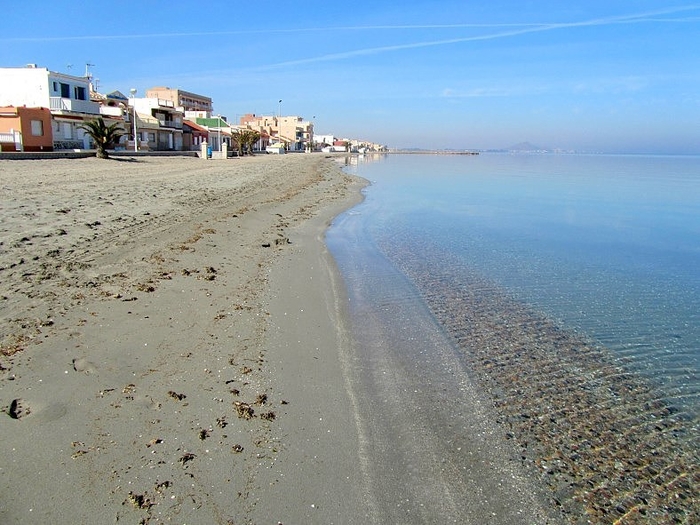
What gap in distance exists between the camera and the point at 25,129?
1270 inches

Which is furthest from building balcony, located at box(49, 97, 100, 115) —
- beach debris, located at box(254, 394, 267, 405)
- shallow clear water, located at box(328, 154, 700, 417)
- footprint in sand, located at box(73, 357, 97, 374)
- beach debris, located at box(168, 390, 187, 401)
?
beach debris, located at box(254, 394, 267, 405)

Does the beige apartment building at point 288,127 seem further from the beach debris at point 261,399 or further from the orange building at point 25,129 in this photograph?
the beach debris at point 261,399

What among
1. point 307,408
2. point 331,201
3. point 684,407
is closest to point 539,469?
point 307,408

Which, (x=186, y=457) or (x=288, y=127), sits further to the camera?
(x=288, y=127)

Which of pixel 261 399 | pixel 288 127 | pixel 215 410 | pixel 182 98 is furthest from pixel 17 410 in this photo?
pixel 288 127

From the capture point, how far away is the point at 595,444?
4395mm

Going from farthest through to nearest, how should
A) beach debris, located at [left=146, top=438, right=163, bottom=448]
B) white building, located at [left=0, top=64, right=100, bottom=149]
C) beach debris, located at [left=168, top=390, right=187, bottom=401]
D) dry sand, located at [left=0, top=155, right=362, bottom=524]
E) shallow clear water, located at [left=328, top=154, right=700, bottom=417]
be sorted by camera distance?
white building, located at [left=0, top=64, right=100, bottom=149] < shallow clear water, located at [left=328, top=154, right=700, bottom=417] < beach debris, located at [left=168, top=390, right=187, bottom=401] < beach debris, located at [left=146, top=438, right=163, bottom=448] < dry sand, located at [left=0, top=155, right=362, bottom=524]

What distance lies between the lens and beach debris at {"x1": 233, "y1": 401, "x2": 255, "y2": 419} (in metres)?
4.23

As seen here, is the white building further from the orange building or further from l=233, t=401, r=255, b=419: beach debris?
l=233, t=401, r=255, b=419: beach debris

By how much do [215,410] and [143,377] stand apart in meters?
0.90

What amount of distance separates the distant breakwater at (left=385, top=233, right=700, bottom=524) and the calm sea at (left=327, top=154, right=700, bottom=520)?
0.02 m

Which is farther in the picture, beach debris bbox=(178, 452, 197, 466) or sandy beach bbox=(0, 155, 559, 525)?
beach debris bbox=(178, 452, 197, 466)

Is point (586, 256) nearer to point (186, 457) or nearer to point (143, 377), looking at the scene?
point (143, 377)

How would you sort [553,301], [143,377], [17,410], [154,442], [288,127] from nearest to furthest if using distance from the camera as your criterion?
1. [154,442]
2. [17,410]
3. [143,377]
4. [553,301]
5. [288,127]
